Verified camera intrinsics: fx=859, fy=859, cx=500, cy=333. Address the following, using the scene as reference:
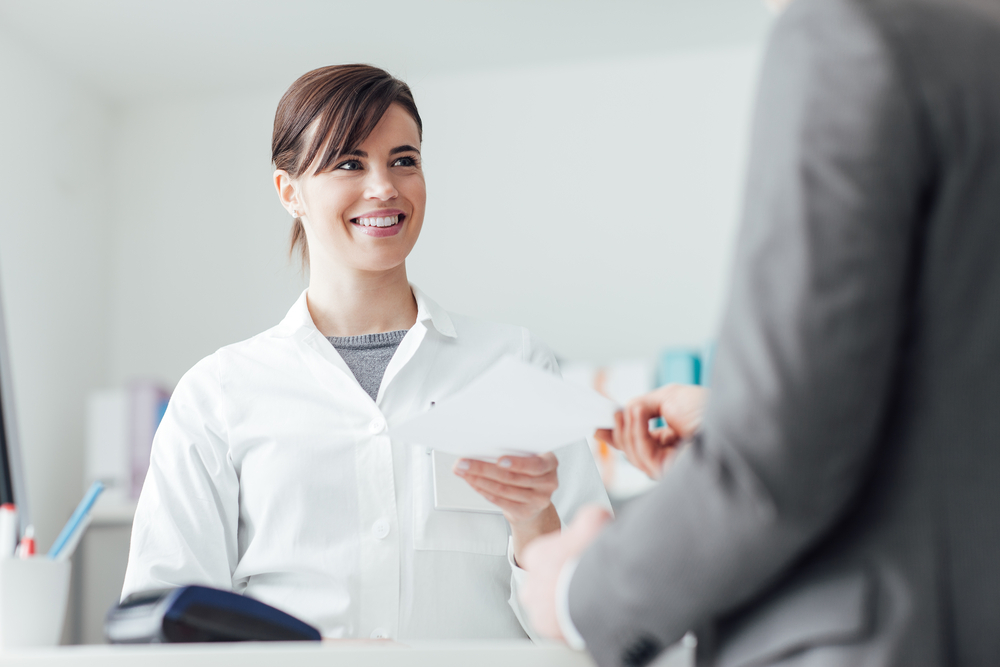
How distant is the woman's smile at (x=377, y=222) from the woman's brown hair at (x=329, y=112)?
0.10 m

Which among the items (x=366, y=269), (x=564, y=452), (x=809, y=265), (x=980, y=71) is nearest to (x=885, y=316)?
(x=809, y=265)

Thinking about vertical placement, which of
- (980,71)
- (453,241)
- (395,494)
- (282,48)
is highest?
(282,48)

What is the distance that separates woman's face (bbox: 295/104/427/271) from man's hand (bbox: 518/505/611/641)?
2.79 ft

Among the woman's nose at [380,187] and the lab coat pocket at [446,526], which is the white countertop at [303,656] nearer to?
the lab coat pocket at [446,526]

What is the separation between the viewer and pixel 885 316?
529 mm

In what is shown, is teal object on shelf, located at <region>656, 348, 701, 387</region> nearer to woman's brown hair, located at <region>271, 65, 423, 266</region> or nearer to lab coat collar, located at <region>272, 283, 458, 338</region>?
lab coat collar, located at <region>272, 283, 458, 338</region>

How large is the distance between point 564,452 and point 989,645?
34.4 inches

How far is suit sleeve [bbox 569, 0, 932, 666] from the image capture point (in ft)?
1.72

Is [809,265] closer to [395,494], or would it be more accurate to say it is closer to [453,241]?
[395,494]

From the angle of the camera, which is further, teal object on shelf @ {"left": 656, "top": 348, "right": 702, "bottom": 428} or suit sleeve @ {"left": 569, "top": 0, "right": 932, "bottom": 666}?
teal object on shelf @ {"left": 656, "top": 348, "right": 702, "bottom": 428}

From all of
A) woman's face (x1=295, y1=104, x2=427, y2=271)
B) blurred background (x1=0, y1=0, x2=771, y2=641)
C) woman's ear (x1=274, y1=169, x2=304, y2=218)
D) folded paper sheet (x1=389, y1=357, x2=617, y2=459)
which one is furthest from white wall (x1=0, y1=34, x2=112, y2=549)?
folded paper sheet (x1=389, y1=357, x2=617, y2=459)

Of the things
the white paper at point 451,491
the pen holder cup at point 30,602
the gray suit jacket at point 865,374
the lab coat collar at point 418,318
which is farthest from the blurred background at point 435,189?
the gray suit jacket at point 865,374

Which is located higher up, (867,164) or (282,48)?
(282,48)

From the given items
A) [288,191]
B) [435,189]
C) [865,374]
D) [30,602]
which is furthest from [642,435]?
[435,189]
